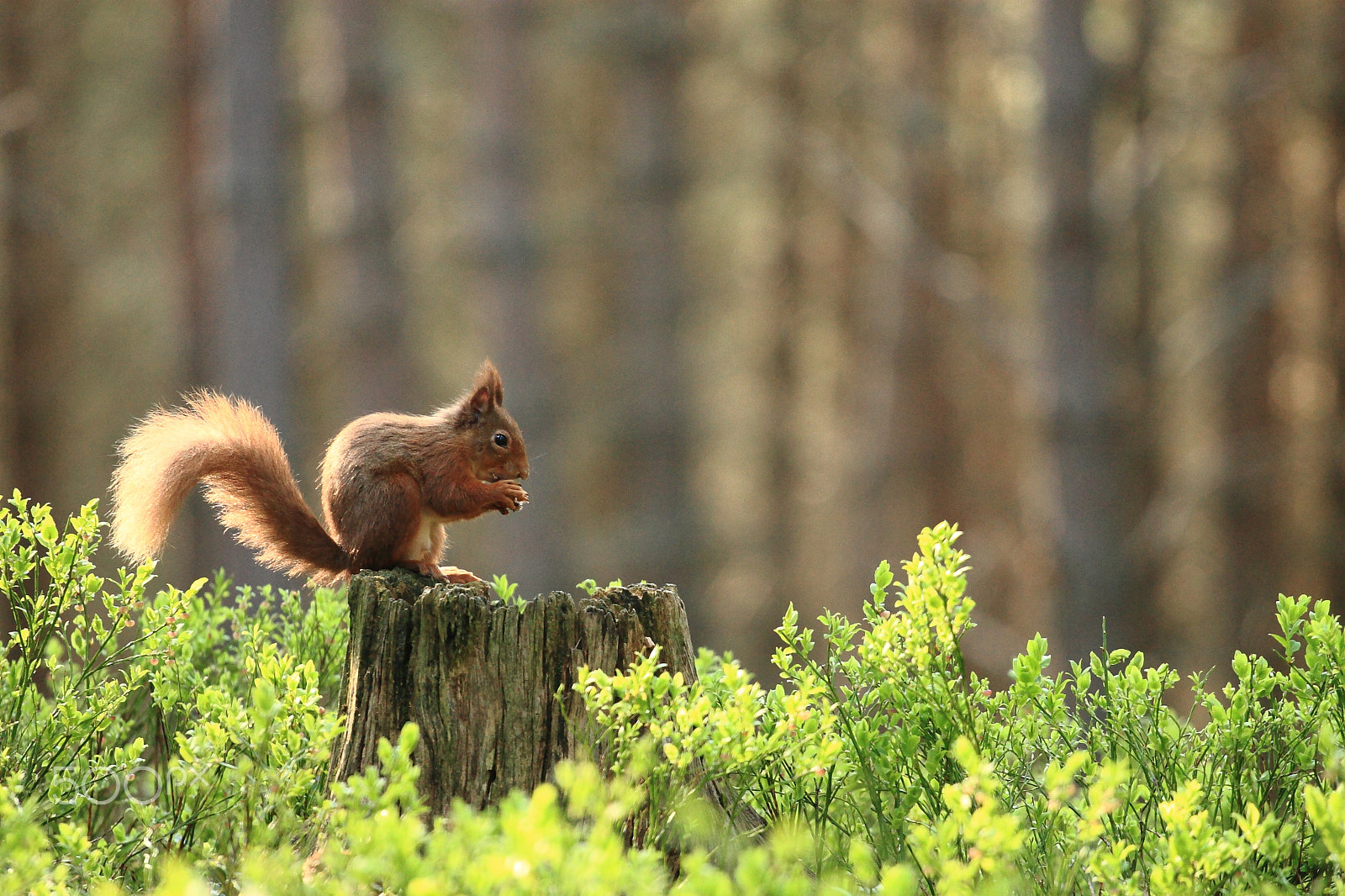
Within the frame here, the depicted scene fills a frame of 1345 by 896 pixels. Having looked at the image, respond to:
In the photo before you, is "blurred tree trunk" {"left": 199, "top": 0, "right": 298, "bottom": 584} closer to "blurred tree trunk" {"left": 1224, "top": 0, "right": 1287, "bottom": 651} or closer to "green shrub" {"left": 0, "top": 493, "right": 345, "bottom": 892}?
"green shrub" {"left": 0, "top": 493, "right": 345, "bottom": 892}

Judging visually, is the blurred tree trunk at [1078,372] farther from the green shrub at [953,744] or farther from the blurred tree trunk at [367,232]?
the blurred tree trunk at [367,232]

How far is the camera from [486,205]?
24.2 ft

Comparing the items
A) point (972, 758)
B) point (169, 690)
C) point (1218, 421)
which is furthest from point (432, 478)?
point (1218, 421)

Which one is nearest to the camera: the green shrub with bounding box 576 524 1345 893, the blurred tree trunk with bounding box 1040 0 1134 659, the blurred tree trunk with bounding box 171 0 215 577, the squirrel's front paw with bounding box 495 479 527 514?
the green shrub with bounding box 576 524 1345 893

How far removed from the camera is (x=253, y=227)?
7164mm

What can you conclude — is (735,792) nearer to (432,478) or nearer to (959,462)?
(432,478)

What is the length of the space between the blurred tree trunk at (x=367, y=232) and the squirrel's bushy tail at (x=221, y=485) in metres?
4.90

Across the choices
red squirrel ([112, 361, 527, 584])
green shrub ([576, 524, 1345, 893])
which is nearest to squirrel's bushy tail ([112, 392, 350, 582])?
red squirrel ([112, 361, 527, 584])

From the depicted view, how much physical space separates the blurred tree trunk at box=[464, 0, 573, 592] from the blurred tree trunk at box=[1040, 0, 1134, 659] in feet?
10.1

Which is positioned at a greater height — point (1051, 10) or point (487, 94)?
point (487, 94)

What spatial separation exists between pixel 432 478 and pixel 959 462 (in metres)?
8.23

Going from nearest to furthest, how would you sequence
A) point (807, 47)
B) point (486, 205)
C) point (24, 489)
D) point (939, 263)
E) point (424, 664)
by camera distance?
point (424, 664)
point (939, 263)
point (486, 205)
point (24, 489)
point (807, 47)

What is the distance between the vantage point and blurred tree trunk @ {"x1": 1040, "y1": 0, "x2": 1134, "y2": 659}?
5383mm

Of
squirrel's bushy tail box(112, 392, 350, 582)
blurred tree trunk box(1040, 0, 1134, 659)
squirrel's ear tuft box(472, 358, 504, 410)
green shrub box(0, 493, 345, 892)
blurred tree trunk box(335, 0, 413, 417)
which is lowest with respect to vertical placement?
green shrub box(0, 493, 345, 892)
